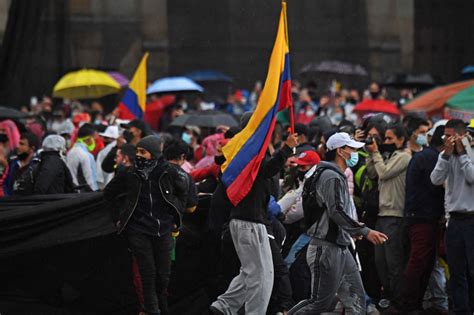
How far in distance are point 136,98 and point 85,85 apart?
346cm

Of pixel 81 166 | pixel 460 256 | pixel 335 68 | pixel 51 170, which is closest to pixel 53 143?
pixel 51 170

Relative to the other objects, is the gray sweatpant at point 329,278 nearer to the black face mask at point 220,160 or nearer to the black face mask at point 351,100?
the black face mask at point 220,160

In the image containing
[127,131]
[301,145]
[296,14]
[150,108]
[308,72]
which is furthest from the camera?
[296,14]

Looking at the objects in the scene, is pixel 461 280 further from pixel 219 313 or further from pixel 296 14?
pixel 296 14

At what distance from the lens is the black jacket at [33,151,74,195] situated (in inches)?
495

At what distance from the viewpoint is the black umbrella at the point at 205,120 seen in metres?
16.7

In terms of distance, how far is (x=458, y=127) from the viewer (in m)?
11.1

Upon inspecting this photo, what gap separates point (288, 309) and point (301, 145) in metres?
2.21

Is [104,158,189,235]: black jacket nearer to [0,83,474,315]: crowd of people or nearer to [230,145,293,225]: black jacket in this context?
[0,83,474,315]: crowd of people

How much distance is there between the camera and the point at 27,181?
1271cm

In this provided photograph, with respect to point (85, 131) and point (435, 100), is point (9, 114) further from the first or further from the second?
point (435, 100)

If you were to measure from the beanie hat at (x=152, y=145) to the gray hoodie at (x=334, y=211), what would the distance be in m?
1.56

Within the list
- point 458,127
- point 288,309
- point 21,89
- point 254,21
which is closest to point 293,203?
point 288,309

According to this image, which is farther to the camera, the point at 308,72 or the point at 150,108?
the point at 308,72
